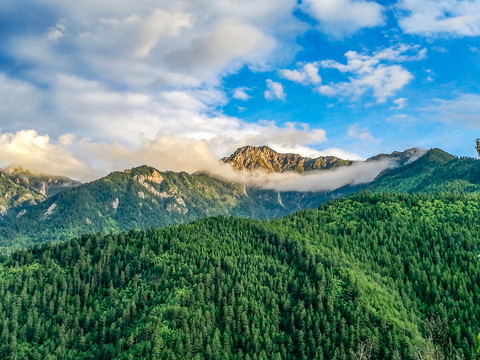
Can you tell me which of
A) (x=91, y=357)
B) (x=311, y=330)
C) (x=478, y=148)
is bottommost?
(x=91, y=357)

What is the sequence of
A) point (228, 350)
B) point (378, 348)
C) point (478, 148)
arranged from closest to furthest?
point (478, 148) → point (378, 348) → point (228, 350)

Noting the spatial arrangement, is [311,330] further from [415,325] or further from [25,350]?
[25,350]

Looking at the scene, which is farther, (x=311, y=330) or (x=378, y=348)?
(x=311, y=330)

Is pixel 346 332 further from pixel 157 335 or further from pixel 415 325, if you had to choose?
pixel 157 335

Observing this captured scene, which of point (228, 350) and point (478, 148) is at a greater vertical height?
point (478, 148)

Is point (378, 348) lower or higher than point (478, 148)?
lower

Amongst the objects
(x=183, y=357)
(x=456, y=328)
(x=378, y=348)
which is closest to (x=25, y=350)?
(x=183, y=357)

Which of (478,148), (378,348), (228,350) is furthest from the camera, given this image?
(228,350)

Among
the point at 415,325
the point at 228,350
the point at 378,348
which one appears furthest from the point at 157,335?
the point at 415,325

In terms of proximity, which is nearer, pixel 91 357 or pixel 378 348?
pixel 378 348
